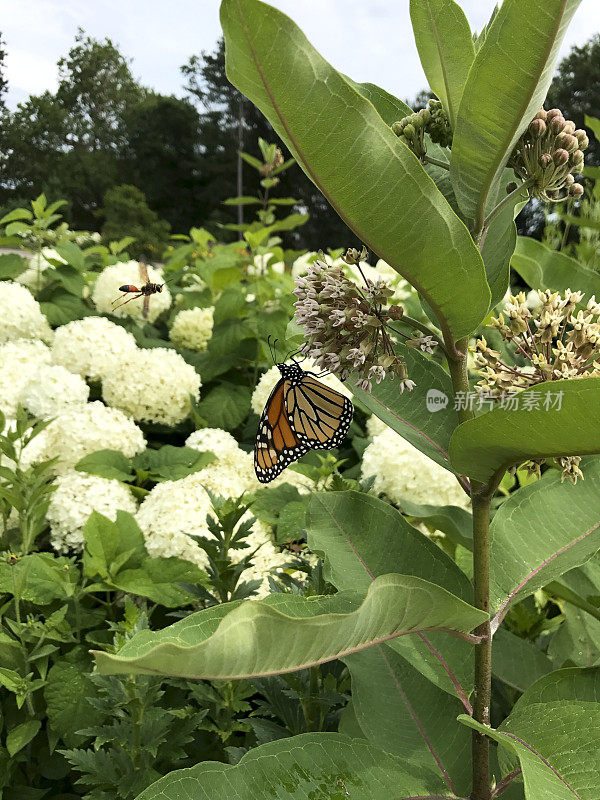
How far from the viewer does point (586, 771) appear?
593 millimetres

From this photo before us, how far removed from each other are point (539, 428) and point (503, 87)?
27 centimetres

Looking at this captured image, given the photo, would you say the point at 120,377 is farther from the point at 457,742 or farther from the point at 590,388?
the point at 590,388

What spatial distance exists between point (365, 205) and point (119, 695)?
837mm

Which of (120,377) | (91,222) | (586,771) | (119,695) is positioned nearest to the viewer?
(586,771)

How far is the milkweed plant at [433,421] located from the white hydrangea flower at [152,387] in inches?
50.7

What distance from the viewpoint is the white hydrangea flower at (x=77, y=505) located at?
153cm

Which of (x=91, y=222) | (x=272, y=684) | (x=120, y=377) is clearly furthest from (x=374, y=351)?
(x=91, y=222)

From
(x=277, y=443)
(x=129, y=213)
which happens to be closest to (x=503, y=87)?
(x=277, y=443)

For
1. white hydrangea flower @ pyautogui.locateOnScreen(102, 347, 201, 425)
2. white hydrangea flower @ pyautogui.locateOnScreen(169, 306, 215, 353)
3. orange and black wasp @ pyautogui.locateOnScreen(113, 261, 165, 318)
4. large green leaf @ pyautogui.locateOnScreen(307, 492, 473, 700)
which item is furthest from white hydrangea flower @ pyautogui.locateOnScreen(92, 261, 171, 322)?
large green leaf @ pyautogui.locateOnScreen(307, 492, 473, 700)

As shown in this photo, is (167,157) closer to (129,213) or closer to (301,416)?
(129,213)

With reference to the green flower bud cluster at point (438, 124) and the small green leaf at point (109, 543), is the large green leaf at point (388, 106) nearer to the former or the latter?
the green flower bud cluster at point (438, 124)

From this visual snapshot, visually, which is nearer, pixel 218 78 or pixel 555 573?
pixel 555 573

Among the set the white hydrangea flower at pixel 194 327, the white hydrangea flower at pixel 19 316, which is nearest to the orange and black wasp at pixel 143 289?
the white hydrangea flower at pixel 194 327

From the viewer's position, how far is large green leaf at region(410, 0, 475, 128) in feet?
1.96
